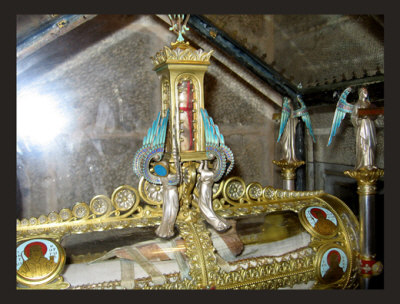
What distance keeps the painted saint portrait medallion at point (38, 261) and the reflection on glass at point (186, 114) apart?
996 millimetres

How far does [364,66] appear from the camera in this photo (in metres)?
3.54

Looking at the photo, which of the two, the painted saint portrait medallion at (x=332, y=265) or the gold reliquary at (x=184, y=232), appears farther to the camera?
the painted saint portrait medallion at (x=332, y=265)

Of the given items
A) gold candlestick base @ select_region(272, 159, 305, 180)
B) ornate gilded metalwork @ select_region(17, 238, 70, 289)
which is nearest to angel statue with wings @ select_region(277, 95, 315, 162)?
gold candlestick base @ select_region(272, 159, 305, 180)

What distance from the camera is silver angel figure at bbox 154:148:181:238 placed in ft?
8.42

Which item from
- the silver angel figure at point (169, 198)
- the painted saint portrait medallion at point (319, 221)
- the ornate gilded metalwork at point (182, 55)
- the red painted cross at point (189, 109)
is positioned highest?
the ornate gilded metalwork at point (182, 55)

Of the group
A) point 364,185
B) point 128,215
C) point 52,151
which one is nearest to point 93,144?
point 52,151

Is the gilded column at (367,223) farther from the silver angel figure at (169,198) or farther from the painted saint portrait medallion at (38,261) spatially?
the painted saint portrait medallion at (38,261)

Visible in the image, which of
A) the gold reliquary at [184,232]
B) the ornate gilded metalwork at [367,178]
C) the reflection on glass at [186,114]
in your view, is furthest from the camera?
the ornate gilded metalwork at [367,178]

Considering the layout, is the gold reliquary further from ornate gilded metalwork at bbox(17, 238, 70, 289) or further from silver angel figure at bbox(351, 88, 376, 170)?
silver angel figure at bbox(351, 88, 376, 170)

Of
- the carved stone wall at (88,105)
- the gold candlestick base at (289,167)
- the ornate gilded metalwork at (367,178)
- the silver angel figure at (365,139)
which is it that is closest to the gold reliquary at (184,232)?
Result: the ornate gilded metalwork at (367,178)

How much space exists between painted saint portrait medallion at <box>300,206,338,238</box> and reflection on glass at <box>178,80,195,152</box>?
0.94m

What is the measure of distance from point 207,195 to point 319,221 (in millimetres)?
817

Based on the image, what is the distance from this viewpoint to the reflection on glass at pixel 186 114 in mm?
2672

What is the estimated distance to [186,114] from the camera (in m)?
2.70
